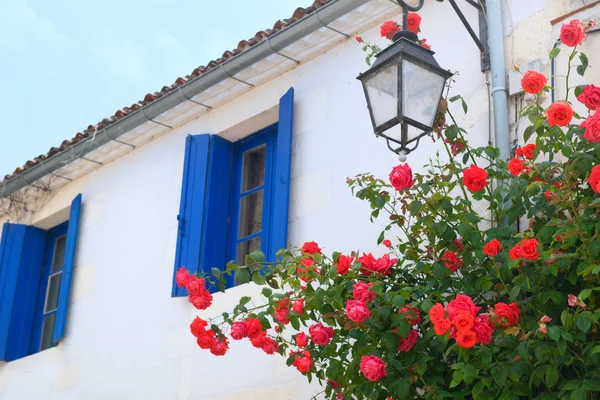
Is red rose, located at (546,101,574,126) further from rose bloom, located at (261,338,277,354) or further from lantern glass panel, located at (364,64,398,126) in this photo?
rose bloom, located at (261,338,277,354)

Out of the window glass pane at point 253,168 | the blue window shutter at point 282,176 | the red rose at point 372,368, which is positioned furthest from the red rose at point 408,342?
the window glass pane at point 253,168

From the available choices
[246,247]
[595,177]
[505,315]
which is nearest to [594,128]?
[595,177]

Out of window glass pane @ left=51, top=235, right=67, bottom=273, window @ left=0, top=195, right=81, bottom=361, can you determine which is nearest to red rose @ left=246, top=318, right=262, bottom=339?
window @ left=0, top=195, right=81, bottom=361

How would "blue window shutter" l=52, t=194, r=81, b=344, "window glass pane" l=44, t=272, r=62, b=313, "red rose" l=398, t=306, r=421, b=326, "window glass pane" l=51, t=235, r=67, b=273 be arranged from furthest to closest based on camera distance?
"window glass pane" l=51, t=235, r=67, b=273, "window glass pane" l=44, t=272, r=62, b=313, "blue window shutter" l=52, t=194, r=81, b=344, "red rose" l=398, t=306, r=421, b=326

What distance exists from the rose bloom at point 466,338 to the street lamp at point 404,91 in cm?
108

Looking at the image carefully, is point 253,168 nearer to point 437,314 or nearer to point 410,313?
point 410,313

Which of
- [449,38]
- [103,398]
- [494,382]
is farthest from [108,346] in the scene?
[494,382]

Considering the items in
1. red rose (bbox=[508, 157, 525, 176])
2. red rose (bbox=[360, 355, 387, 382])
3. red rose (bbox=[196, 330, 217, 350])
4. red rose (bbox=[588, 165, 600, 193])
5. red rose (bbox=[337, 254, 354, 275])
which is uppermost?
red rose (bbox=[508, 157, 525, 176])

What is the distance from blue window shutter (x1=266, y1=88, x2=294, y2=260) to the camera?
6406 mm

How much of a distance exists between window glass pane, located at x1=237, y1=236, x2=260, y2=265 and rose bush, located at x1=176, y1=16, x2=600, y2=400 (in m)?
1.87

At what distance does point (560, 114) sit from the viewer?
421 cm

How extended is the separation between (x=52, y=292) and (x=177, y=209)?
89.3 inches

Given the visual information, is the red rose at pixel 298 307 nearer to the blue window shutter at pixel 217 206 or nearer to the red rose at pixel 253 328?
the red rose at pixel 253 328

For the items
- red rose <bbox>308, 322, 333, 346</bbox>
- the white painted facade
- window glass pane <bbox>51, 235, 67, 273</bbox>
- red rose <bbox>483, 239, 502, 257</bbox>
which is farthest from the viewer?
window glass pane <bbox>51, 235, 67, 273</bbox>
